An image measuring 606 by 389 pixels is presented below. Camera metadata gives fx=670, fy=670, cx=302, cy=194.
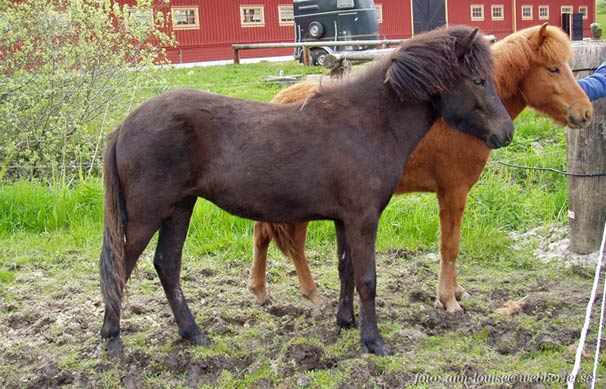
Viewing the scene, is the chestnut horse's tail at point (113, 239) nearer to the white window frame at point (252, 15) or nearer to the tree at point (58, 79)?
the tree at point (58, 79)

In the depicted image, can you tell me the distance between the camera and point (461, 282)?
5594mm

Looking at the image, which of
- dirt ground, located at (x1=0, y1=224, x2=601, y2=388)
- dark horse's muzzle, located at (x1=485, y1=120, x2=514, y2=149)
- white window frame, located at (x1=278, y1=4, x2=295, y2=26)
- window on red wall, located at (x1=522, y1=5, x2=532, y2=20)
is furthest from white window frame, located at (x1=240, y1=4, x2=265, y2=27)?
dark horse's muzzle, located at (x1=485, y1=120, x2=514, y2=149)

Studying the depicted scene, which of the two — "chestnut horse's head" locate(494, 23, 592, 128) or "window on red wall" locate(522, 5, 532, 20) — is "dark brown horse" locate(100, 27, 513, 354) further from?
"window on red wall" locate(522, 5, 532, 20)

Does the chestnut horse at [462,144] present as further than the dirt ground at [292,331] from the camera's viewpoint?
Yes

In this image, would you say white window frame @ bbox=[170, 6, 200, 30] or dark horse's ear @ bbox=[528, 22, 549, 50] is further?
white window frame @ bbox=[170, 6, 200, 30]

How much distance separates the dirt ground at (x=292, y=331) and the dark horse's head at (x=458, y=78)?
1.31 metres

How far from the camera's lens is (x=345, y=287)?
4559 mm

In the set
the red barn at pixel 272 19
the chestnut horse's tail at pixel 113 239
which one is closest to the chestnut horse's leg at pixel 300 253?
the chestnut horse's tail at pixel 113 239

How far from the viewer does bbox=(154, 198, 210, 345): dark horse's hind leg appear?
4.36m

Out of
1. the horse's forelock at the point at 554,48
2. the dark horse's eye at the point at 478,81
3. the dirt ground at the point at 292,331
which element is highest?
the horse's forelock at the point at 554,48

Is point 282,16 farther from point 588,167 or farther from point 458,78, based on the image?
point 458,78

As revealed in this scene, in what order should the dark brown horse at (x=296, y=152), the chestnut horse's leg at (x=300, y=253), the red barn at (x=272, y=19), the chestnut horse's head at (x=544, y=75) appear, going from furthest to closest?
the red barn at (x=272, y=19) → the chestnut horse's leg at (x=300, y=253) → the chestnut horse's head at (x=544, y=75) → the dark brown horse at (x=296, y=152)

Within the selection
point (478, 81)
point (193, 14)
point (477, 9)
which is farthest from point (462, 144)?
point (477, 9)

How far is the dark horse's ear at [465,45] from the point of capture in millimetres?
4016
